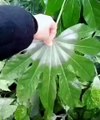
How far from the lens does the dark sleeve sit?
2.43 ft

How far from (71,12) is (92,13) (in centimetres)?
7

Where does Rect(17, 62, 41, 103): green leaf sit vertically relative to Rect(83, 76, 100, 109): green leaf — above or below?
above

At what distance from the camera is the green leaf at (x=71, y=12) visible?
1.19 meters

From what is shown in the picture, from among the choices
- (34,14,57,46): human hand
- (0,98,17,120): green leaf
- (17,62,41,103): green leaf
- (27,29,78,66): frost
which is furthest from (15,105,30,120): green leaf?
(34,14,57,46): human hand

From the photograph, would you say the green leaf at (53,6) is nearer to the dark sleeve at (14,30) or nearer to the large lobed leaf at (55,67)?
the large lobed leaf at (55,67)

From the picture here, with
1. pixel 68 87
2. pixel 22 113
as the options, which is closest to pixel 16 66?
pixel 68 87

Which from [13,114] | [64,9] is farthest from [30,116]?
[64,9]

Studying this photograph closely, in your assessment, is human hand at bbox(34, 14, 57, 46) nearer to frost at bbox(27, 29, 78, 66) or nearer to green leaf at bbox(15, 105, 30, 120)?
Result: frost at bbox(27, 29, 78, 66)

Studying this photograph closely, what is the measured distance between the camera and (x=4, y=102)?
1348 mm

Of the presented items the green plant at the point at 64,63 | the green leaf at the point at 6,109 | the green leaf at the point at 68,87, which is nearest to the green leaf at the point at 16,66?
the green plant at the point at 64,63

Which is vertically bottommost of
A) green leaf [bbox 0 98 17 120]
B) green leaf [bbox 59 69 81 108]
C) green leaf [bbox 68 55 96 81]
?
green leaf [bbox 0 98 17 120]

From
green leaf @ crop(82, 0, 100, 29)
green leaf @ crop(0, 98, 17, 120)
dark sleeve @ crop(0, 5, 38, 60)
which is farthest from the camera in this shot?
green leaf @ crop(0, 98, 17, 120)

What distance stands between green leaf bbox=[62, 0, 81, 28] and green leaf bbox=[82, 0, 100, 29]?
3 cm

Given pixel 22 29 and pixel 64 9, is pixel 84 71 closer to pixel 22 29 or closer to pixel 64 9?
pixel 64 9
